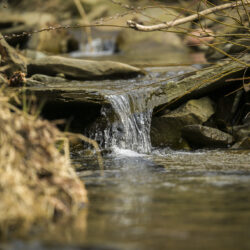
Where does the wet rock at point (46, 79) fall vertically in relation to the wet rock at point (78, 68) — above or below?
below

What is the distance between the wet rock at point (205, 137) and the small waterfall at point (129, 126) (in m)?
0.60

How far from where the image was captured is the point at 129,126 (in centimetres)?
849

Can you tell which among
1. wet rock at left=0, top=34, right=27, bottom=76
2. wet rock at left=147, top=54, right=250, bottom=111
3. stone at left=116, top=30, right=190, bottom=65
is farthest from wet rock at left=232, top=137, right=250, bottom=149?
stone at left=116, top=30, right=190, bottom=65

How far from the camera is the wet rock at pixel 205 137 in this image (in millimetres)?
8234

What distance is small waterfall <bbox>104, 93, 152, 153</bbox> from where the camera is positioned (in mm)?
8359

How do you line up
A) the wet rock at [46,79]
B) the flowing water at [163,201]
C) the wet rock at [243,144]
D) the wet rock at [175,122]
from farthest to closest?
the wet rock at [46,79]
the wet rock at [175,122]
the wet rock at [243,144]
the flowing water at [163,201]

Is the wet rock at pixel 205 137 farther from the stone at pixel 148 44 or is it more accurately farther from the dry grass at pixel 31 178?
the stone at pixel 148 44

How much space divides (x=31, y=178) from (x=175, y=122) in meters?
4.83

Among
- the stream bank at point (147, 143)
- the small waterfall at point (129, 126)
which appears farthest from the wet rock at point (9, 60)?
the small waterfall at point (129, 126)

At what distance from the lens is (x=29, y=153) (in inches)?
162

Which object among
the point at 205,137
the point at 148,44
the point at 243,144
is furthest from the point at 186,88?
the point at 148,44

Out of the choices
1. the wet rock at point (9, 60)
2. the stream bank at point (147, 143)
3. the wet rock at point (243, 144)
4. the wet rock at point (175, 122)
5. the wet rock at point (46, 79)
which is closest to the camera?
the stream bank at point (147, 143)

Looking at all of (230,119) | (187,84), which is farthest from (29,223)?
(230,119)

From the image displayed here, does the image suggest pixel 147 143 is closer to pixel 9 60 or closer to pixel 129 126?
pixel 129 126
